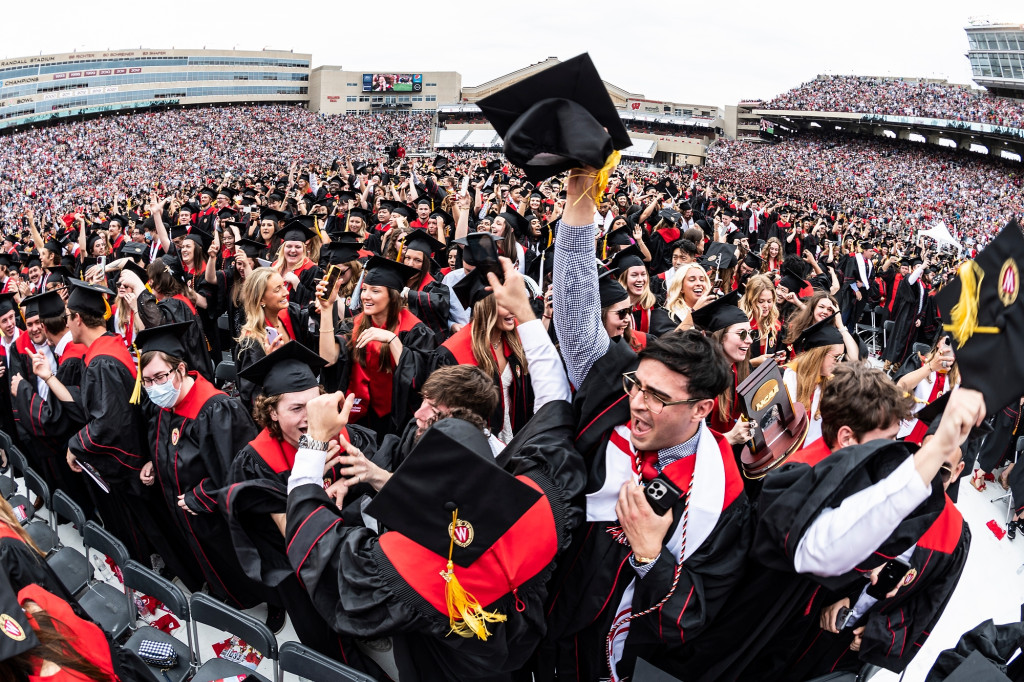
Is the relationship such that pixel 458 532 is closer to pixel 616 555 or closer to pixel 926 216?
pixel 616 555

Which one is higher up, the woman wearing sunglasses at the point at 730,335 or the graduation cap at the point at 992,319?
the graduation cap at the point at 992,319

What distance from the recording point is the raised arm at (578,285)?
2002mm

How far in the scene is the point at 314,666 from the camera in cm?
246

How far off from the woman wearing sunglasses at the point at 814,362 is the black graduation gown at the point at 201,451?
120 inches

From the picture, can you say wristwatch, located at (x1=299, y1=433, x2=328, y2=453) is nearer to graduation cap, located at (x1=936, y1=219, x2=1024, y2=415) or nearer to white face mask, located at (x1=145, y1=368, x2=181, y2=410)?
white face mask, located at (x1=145, y1=368, x2=181, y2=410)

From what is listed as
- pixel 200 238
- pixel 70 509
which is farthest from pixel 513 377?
pixel 200 238

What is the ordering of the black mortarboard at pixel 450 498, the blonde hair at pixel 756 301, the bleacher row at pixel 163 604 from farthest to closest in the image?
1. the blonde hair at pixel 756 301
2. the bleacher row at pixel 163 604
3. the black mortarboard at pixel 450 498

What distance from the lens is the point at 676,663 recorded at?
2275mm

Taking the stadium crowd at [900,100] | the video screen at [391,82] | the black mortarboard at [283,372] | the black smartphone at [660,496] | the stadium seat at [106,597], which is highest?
the video screen at [391,82]

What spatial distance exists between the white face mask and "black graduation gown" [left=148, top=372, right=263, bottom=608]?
0.10m

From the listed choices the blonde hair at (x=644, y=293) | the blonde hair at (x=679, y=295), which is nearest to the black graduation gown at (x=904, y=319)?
the blonde hair at (x=679, y=295)

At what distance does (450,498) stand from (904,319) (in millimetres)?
8736

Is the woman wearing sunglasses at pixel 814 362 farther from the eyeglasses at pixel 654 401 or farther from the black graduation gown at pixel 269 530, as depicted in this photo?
the black graduation gown at pixel 269 530

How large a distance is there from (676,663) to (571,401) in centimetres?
101
